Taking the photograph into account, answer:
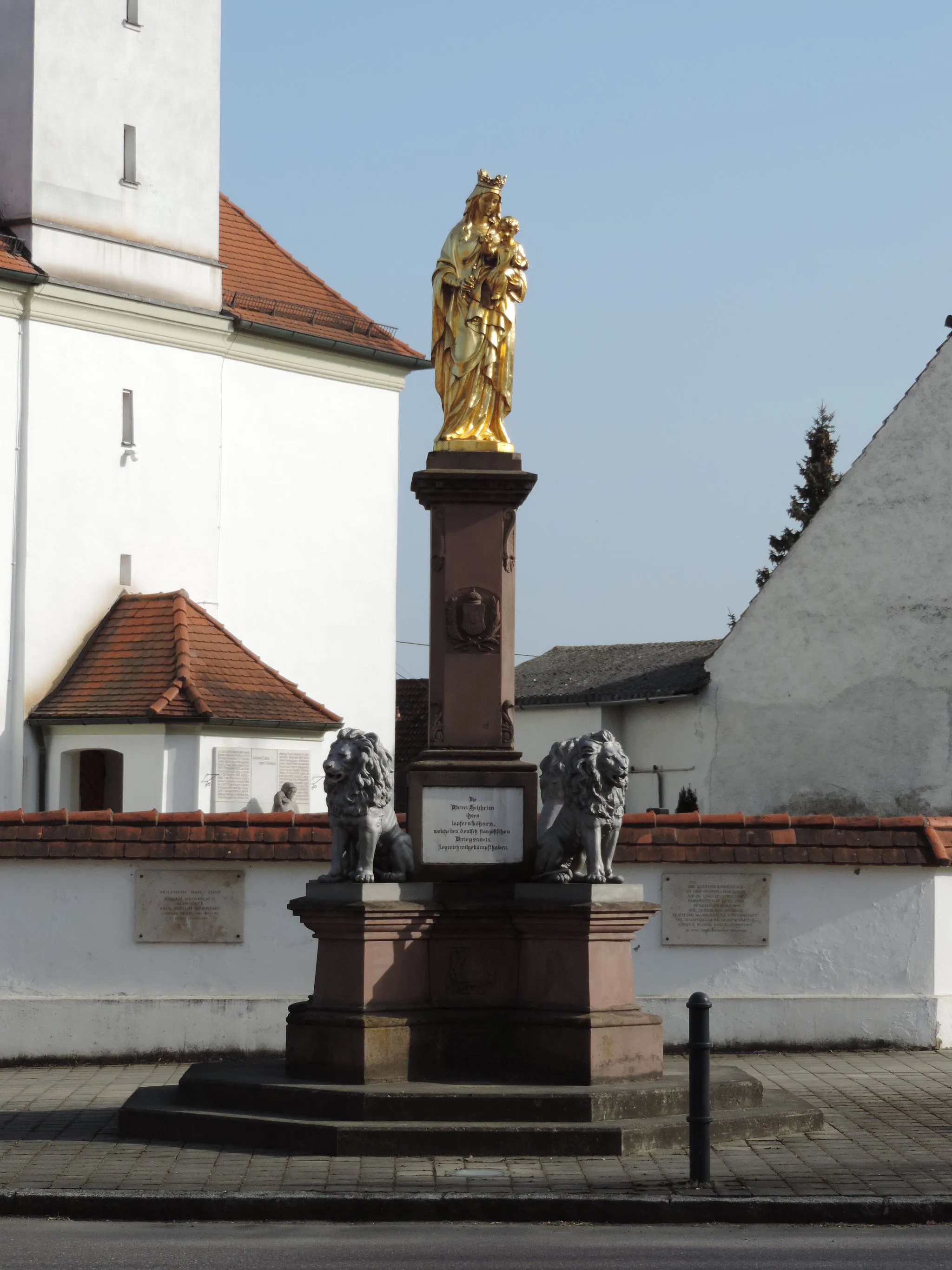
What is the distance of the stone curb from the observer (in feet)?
31.6

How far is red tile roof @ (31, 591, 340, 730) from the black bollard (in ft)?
55.2

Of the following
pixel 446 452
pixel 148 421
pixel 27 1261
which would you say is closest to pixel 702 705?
pixel 148 421

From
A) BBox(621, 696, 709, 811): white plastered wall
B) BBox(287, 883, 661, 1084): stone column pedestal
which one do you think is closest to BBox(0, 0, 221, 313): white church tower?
BBox(621, 696, 709, 811): white plastered wall

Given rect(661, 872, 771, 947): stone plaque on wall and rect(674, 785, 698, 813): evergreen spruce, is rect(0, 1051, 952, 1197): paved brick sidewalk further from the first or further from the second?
rect(674, 785, 698, 813): evergreen spruce

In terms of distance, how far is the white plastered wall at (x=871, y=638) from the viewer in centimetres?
2939

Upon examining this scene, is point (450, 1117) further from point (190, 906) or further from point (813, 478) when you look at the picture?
point (813, 478)

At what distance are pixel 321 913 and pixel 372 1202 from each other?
9.16 ft

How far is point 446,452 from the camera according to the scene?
1308cm

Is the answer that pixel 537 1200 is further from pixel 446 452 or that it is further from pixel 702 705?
pixel 702 705

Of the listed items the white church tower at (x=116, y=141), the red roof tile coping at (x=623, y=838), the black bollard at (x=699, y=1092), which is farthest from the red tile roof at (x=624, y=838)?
the white church tower at (x=116, y=141)

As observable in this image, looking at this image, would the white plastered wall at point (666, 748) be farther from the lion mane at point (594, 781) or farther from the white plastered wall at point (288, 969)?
the lion mane at point (594, 781)

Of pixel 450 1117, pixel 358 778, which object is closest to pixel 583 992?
pixel 450 1117

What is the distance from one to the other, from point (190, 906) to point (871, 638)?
16324mm

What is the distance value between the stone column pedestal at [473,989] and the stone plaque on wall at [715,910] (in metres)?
4.06
